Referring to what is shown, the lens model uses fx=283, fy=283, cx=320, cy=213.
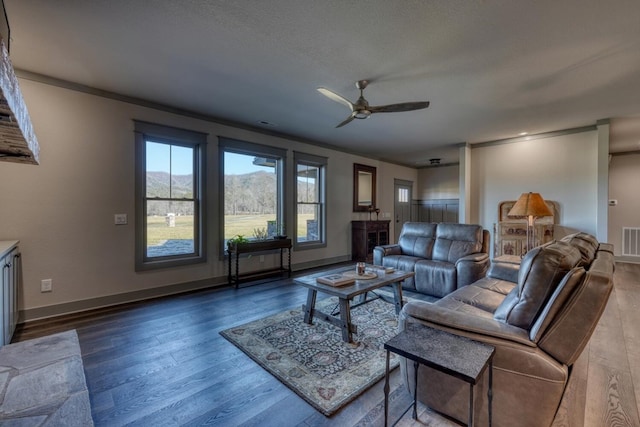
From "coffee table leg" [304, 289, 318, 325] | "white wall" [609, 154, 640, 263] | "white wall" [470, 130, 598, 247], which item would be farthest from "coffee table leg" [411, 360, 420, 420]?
"white wall" [609, 154, 640, 263]

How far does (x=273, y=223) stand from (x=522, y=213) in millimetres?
3785

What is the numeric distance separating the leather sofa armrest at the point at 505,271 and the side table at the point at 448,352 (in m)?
2.09

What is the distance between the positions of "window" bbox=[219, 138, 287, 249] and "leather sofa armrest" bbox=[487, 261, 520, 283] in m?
3.40

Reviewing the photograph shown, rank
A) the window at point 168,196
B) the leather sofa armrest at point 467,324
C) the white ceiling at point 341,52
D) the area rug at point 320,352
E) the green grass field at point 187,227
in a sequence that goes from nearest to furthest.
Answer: the leather sofa armrest at point 467,324 < the area rug at point 320,352 < the white ceiling at point 341,52 < the window at point 168,196 < the green grass field at point 187,227

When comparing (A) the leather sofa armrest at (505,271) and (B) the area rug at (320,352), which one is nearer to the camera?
(B) the area rug at (320,352)

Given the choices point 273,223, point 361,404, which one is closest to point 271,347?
point 361,404

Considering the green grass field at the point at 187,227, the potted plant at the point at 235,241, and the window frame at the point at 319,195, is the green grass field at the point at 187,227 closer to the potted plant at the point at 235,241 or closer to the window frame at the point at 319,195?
the potted plant at the point at 235,241

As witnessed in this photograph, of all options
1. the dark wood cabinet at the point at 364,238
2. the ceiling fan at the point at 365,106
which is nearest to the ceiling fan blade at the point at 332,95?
the ceiling fan at the point at 365,106

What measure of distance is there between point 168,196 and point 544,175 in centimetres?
655

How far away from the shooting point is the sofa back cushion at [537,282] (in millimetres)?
1422

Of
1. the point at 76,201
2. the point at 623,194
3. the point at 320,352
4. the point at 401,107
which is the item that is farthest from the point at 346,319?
the point at 623,194

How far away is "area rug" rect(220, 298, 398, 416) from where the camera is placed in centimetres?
189

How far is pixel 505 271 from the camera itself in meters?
3.12

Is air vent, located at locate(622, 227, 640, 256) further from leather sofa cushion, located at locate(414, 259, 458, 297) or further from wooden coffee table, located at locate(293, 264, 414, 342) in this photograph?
wooden coffee table, located at locate(293, 264, 414, 342)
